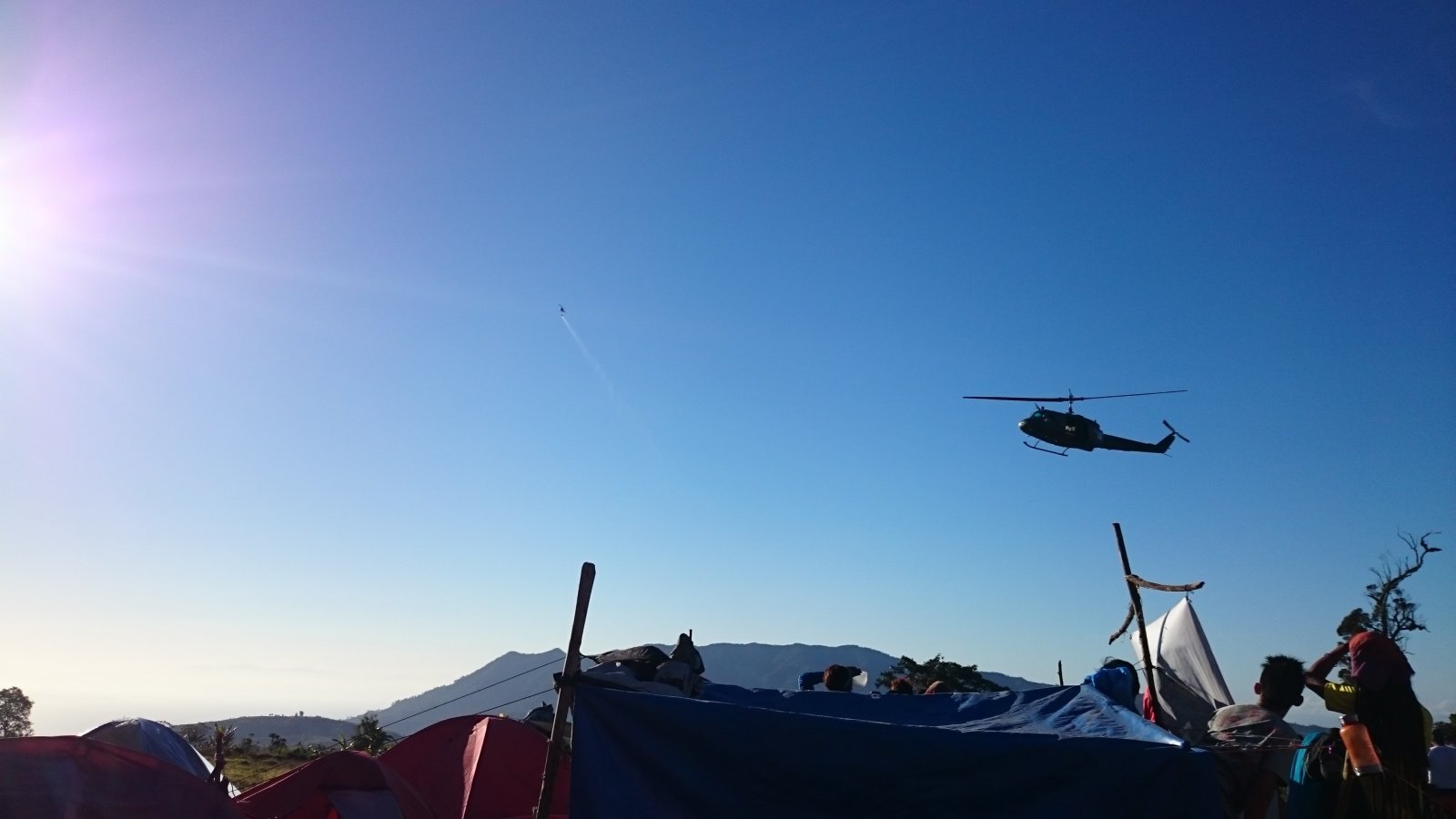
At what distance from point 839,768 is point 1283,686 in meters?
3.70

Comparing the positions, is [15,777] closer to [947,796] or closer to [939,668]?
[947,796]

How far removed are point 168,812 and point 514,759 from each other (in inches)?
161

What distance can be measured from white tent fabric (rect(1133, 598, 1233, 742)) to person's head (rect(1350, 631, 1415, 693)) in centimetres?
537

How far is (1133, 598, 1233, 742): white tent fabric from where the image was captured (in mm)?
11547

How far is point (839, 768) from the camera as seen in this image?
21.1 ft

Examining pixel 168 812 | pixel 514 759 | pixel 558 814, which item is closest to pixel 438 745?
pixel 514 759

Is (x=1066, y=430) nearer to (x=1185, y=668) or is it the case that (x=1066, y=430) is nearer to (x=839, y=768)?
(x=1185, y=668)

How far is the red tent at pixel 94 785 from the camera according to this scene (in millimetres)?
6934

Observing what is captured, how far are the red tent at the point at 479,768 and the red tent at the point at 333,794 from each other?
1009 mm

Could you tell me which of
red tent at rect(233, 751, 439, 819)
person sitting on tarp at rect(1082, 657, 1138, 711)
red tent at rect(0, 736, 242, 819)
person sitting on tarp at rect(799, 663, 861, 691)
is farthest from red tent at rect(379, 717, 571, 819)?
person sitting on tarp at rect(1082, 657, 1138, 711)

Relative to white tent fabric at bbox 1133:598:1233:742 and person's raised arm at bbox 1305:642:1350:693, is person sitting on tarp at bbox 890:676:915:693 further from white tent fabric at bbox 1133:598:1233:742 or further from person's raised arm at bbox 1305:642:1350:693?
person's raised arm at bbox 1305:642:1350:693

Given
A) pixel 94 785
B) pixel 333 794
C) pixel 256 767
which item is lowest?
pixel 256 767

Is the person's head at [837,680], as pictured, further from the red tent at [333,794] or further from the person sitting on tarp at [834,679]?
the red tent at [333,794]

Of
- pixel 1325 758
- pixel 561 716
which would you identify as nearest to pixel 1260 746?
pixel 1325 758
